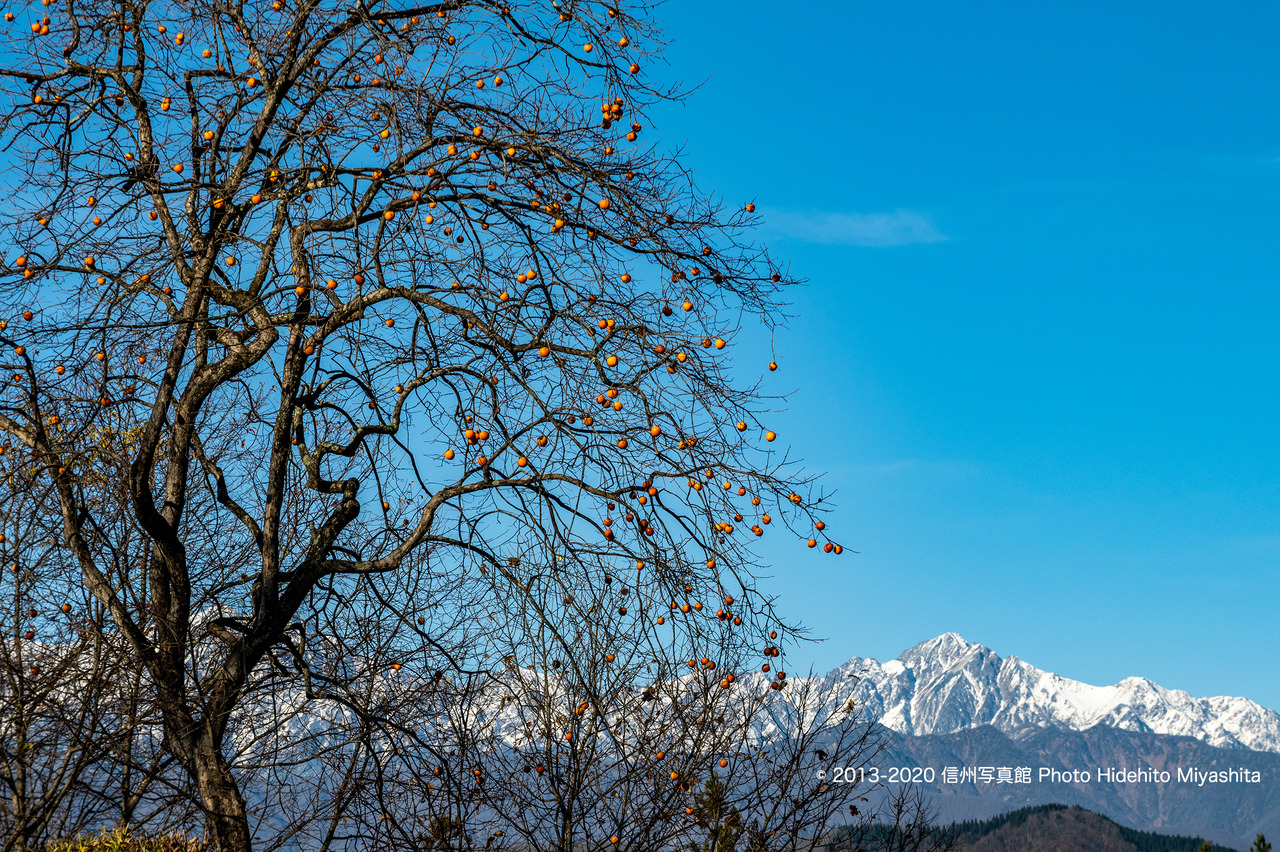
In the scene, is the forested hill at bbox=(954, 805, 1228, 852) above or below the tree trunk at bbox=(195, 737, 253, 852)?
above

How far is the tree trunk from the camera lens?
16.9 ft

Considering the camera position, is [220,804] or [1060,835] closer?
[220,804]

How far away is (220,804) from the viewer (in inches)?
204

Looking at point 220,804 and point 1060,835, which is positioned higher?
point 1060,835

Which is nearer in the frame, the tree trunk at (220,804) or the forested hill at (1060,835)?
the tree trunk at (220,804)

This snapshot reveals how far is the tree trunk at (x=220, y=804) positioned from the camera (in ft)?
16.9

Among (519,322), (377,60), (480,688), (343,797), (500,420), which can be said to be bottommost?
(343,797)

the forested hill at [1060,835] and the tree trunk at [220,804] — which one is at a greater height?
the forested hill at [1060,835]

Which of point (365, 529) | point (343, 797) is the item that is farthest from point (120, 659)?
point (365, 529)

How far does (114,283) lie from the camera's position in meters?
5.33

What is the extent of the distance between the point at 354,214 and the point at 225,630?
2.61 m

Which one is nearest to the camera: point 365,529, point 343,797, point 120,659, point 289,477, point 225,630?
point 120,659

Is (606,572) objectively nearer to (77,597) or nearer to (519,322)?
(519,322)

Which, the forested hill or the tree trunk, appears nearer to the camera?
the tree trunk
